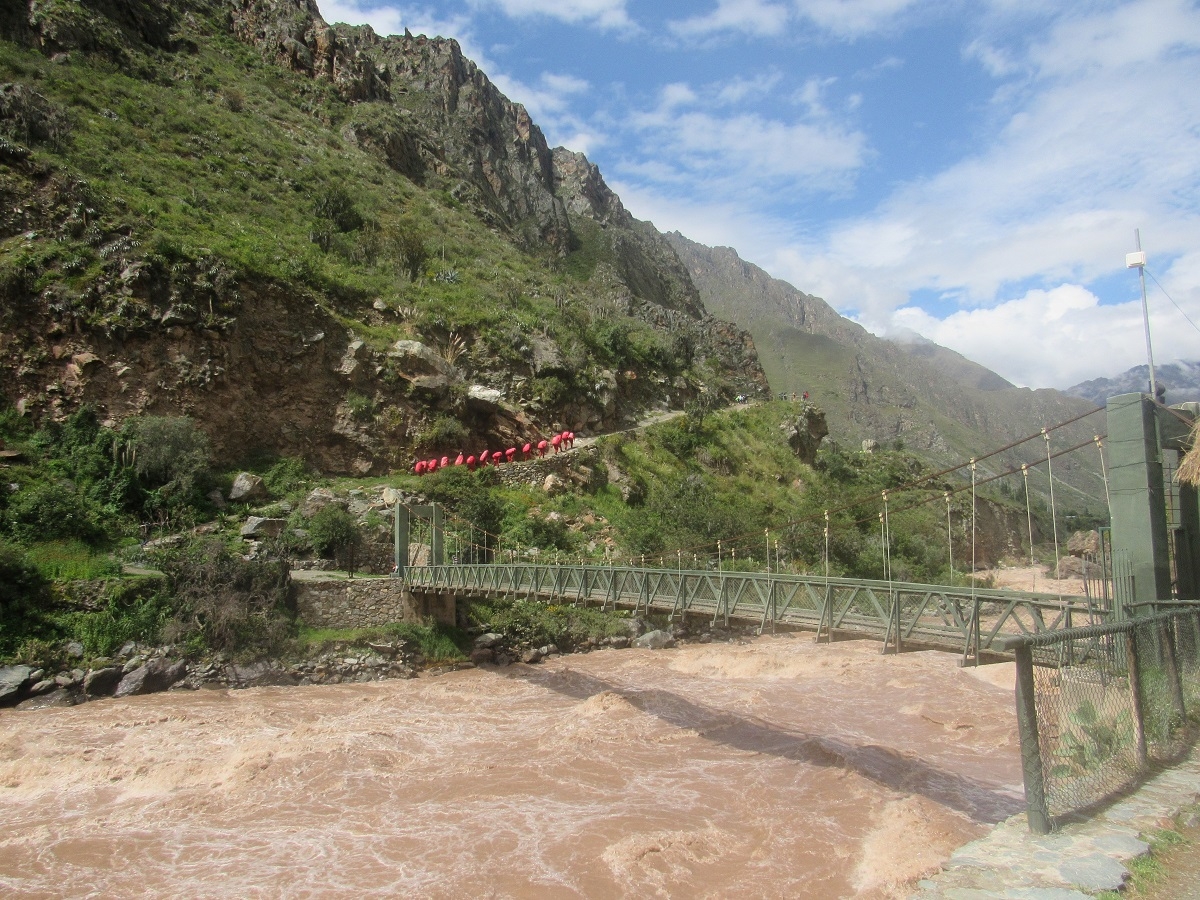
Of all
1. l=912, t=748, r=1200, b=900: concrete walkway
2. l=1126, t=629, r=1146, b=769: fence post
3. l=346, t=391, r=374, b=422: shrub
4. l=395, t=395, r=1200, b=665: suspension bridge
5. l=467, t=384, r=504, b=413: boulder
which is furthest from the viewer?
Result: l=467, t=384, r=504, b=413: boulder

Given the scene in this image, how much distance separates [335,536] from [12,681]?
593 cm

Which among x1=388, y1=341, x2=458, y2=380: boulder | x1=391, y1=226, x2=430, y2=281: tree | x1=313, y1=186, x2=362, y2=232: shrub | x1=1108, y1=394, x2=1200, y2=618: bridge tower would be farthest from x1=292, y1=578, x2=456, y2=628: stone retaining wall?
x1=313, y1=186, x2=362, y2=232: shrub

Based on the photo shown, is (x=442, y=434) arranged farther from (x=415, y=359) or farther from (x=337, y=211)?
(x=337, y=211)

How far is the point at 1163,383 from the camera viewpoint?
661cm

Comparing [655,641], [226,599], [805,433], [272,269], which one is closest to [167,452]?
[226,599]

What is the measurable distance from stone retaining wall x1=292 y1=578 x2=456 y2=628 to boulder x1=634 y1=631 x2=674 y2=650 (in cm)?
387

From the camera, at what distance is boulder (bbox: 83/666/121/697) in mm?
9891

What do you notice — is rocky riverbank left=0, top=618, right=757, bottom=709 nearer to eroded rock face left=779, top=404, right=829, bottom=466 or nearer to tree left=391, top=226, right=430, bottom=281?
eroded rock face left=779, top=404, right=829, bottom=466

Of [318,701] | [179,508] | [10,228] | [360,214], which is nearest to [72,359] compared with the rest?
[10,228]

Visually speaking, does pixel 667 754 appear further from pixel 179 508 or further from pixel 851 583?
pixel 179 508

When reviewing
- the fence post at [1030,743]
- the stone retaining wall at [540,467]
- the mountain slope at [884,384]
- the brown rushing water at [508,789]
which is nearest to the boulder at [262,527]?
the brown rushing water at [508,789]

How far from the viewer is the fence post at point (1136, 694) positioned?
421cm

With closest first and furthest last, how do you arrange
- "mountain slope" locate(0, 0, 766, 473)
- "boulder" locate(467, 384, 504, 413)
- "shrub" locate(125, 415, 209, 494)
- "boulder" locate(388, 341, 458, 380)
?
"shrub" locate(125, 415, 209, 494), "mountain slope" locate(0, 0, 766, 473), "boulder" locate(388, 341, 458, 380), "boulder" locate(467, 384, 504, 413)

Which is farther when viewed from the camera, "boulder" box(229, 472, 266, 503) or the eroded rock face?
the eroded rock face
